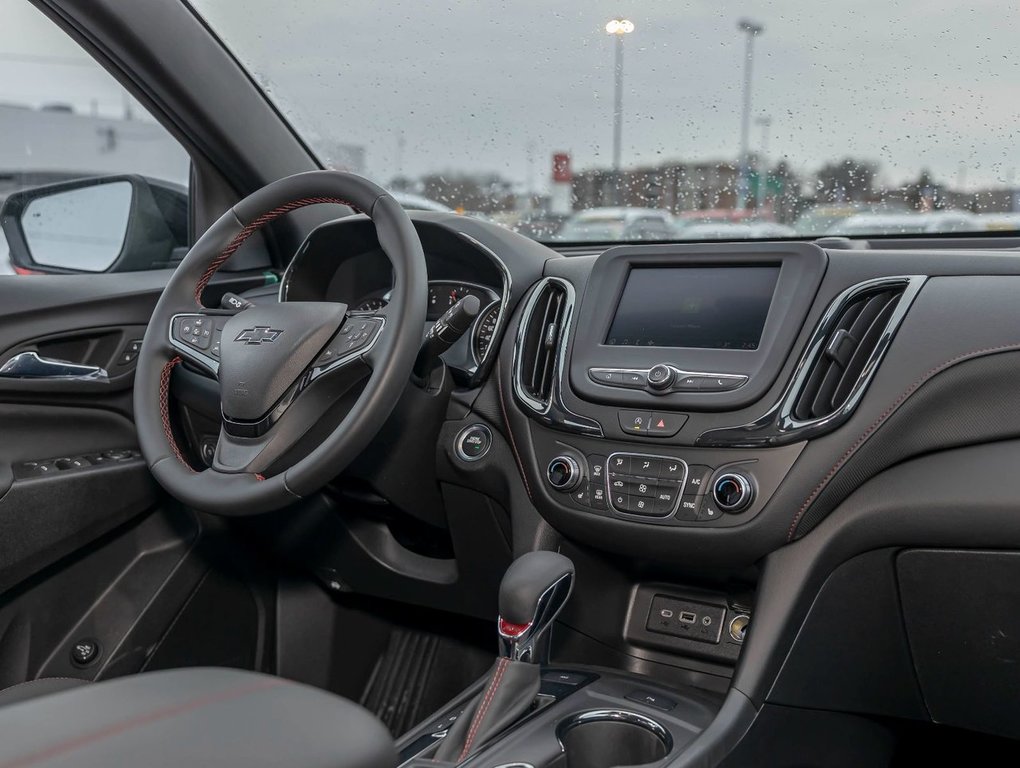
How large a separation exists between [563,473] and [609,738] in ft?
1.41

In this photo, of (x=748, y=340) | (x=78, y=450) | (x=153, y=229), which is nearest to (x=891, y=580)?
(x=748, y=340)

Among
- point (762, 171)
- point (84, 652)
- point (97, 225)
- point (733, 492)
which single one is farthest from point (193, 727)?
point (97, 225)

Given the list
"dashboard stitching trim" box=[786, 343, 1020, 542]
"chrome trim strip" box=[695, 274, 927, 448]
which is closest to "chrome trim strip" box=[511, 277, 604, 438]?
"chrome trim strip" box=[695, 274, 927, 448]

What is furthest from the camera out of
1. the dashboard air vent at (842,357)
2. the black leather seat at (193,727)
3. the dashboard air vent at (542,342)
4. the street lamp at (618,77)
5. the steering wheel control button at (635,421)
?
the street lamp at (618,77)

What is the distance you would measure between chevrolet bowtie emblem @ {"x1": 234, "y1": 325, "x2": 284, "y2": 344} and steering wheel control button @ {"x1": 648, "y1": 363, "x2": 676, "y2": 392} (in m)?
0.59

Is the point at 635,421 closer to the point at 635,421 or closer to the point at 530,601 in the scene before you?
the point at 635,421

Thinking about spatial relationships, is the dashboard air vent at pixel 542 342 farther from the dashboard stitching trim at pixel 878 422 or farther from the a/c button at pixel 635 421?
the dashboard stitching trim at pixel 878 422

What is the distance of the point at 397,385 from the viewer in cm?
155

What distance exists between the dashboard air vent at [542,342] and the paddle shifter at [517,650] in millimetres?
387

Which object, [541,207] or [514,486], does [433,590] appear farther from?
[541,207]

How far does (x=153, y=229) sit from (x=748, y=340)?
1.45 m

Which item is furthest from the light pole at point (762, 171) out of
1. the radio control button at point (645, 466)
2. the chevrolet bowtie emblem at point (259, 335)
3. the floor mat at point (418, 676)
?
the floor mat at point (418, 676)

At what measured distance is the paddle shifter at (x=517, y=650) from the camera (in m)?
1.48

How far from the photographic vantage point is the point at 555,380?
1830mm
